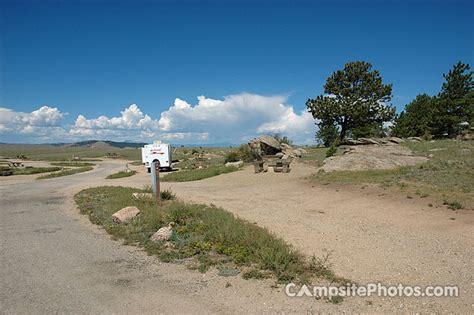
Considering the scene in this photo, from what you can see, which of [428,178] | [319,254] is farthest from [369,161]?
[319,254]

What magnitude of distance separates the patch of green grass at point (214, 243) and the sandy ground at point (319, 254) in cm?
38

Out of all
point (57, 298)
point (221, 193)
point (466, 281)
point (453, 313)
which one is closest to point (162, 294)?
point (57, 298)

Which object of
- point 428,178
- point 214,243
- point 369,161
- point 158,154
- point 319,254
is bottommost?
point 319,254

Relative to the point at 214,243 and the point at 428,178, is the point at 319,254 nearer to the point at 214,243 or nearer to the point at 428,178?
the point at 214,243

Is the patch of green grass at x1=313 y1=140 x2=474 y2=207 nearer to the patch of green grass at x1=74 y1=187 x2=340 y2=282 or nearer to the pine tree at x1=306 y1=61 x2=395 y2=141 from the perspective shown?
the patch of green grass at x1=74 y1=187 x2=340 y2=282

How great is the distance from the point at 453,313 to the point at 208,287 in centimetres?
343

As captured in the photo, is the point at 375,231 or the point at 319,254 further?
the point at 375,231

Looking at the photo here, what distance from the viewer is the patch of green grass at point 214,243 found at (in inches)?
209

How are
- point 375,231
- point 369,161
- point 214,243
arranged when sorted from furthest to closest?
point 369,161 → point 375,231 → point 214,243

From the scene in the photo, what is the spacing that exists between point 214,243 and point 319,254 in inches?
89.7

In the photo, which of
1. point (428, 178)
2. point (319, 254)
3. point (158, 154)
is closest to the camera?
point (319, 254)

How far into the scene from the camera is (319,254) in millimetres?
6281

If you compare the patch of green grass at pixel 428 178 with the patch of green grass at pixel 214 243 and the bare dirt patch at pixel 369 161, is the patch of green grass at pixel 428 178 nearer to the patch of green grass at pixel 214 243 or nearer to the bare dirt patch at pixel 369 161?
the bare dirt patch at pixel 369 161

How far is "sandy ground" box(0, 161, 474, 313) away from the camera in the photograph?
14.1 ft
